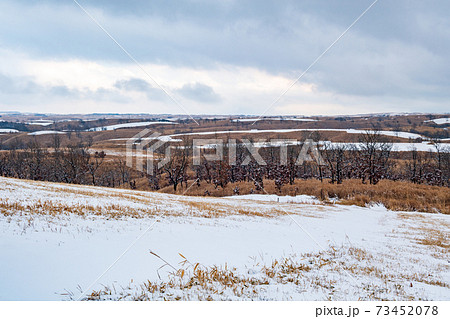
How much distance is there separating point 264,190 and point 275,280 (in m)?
37.3

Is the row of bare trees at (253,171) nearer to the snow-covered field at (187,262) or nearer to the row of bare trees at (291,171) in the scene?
the row of bare trees at (291,171)

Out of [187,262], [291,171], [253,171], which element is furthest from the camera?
[253,171]

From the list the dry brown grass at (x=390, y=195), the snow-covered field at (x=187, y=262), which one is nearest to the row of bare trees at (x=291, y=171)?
the dry brown grass at (x=390, y=195)

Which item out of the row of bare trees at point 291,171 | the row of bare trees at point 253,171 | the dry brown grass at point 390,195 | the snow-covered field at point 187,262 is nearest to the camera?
the snow-covered field at point 187,262

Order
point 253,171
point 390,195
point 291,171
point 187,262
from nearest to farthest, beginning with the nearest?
point 187,262 → point 390,195 → point 291,171 → point 253,171

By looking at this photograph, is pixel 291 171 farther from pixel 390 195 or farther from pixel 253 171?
pixel 390 195

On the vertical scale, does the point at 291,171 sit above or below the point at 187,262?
below

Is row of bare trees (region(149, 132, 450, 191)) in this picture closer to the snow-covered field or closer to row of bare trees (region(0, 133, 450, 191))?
row of bare trees (region(0, 133, 450, 191))

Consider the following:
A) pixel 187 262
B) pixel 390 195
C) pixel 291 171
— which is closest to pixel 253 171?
pixel 291 171

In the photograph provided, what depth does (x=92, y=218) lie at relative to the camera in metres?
9.48

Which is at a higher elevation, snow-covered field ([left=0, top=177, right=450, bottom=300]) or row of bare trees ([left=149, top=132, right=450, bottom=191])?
snow-covered field ([left=0, top=177, right=450, bottom=300])

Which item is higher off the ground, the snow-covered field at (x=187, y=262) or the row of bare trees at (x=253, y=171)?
the snow-covered field at (x=187, y=262)

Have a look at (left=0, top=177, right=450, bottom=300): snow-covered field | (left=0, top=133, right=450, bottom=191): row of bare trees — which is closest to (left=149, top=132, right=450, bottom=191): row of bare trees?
(left=0, top=133, right=450, bottom=191): row of bare trees
